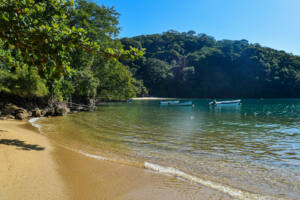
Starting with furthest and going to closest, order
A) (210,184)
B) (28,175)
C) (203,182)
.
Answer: (203,182)
(210,184)
(28,175)

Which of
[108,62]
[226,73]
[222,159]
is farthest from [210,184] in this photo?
[226,73]

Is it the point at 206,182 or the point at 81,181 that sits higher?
the point at 81,181

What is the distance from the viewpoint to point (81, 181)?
5422mm

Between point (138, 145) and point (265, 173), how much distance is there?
588 centimetres

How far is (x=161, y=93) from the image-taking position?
124250 mm

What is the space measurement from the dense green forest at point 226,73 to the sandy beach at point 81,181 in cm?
10012

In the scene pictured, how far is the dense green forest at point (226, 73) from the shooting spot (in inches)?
4038

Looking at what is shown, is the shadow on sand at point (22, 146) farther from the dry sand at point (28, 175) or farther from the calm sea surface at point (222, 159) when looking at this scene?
the calm sea surface at point (222, 159)

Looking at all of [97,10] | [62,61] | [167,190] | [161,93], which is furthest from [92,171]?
[161,93]

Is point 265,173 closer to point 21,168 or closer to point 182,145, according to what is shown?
point 182,145

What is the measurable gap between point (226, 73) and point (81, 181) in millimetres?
121798

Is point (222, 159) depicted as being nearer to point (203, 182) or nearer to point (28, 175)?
point (203, 182)

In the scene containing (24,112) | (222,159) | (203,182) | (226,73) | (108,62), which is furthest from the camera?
(226,73)

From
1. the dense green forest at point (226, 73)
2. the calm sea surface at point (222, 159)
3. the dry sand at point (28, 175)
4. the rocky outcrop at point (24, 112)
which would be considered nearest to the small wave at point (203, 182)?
the calm sea surface at point (222, 159)
